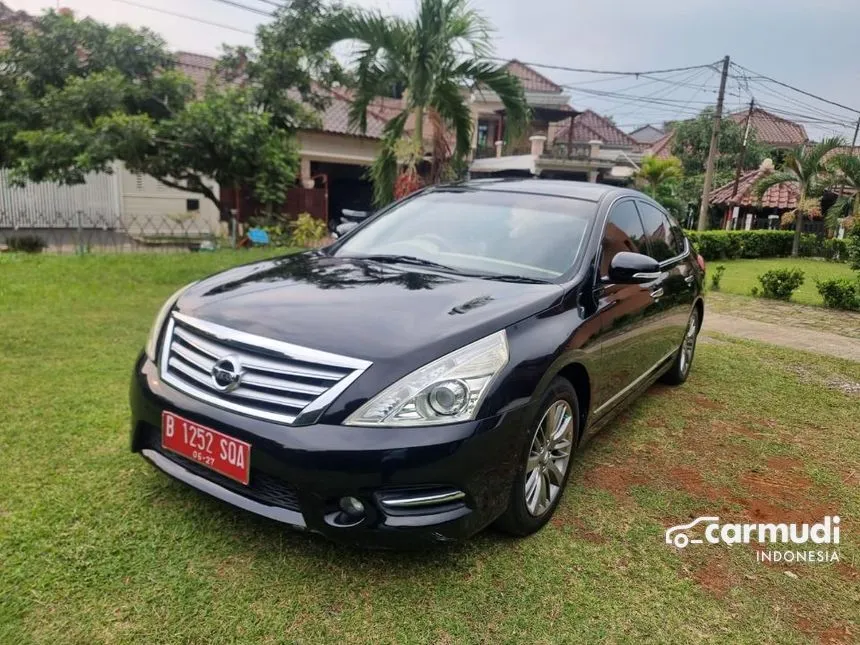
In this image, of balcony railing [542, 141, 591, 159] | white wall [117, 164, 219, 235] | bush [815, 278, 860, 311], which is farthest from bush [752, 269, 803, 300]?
balcony railing [542, 141, 591, 159]

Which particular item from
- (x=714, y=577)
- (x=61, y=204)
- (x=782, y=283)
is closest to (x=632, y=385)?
(x=714, y=577)

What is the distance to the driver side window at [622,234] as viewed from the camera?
3182 millimetres

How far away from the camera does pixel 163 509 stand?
2.59m

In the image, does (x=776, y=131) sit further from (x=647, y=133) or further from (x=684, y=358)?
(x=684, y=358)

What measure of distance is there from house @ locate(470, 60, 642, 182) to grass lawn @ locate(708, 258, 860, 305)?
6.82 meters

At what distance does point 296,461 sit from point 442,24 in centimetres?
727

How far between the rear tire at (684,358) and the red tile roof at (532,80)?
21.7 m

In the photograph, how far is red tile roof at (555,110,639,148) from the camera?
94.4 ft

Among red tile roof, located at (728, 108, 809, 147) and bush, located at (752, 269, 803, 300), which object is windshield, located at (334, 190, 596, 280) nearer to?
bush, located at (752, 269, 803, 300)

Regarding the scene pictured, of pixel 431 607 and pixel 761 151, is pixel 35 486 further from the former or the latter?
pixel 761 151

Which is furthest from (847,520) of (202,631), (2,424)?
(2,424)

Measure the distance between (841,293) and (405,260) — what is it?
915cm

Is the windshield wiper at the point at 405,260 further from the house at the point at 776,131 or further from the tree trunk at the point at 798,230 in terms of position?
the house at the point at 776,131

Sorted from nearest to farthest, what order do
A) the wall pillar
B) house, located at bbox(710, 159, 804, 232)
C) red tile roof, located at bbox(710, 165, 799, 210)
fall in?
the wall pillar, red tile roof, located at bbox(710, 165, 799, 210), house, located at bbox(710, 159, 804, 232)
